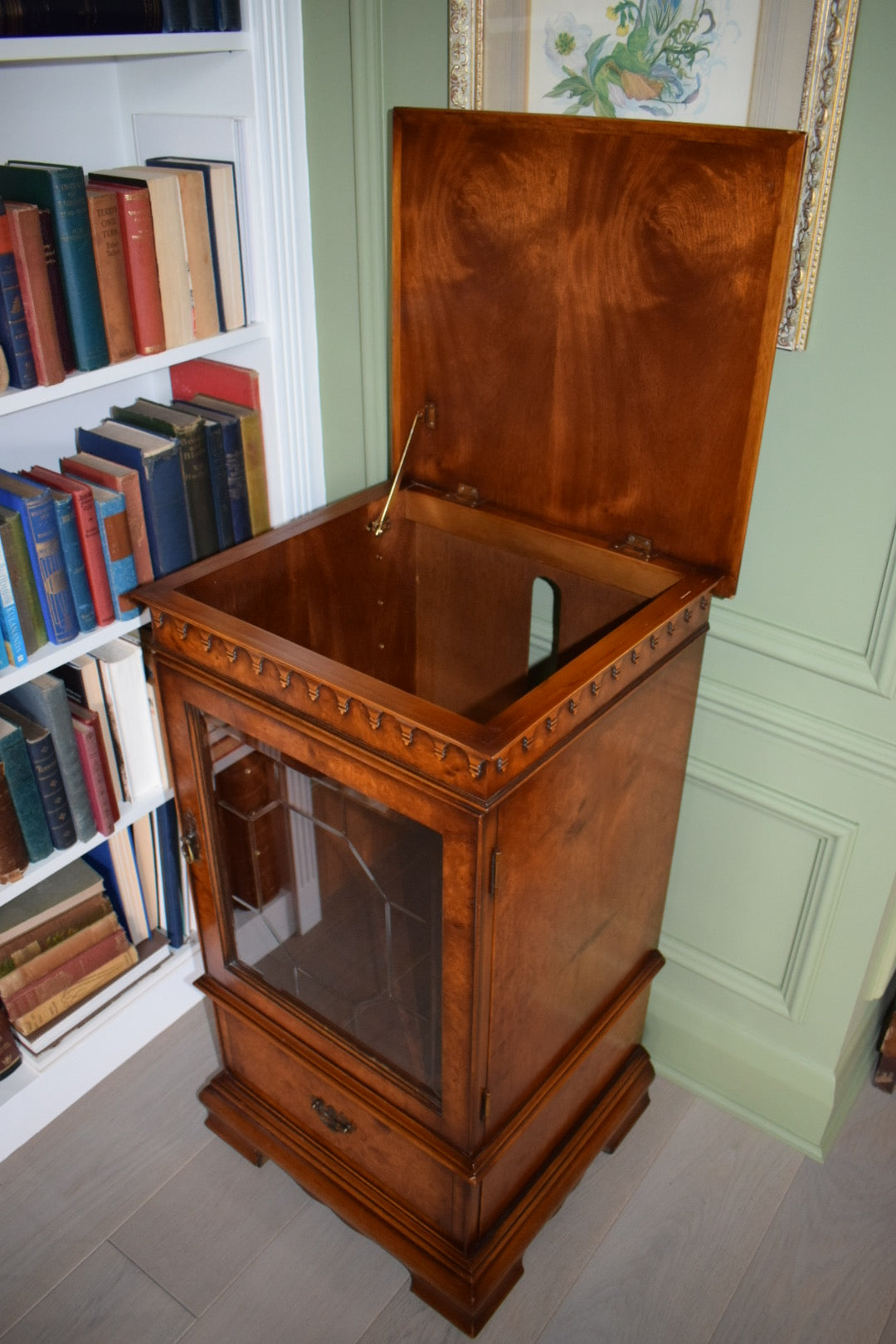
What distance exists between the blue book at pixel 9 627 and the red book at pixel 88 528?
0.11 m

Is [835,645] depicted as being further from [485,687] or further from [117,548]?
[117,548]

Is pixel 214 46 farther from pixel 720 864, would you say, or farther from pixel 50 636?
pixel 720 864

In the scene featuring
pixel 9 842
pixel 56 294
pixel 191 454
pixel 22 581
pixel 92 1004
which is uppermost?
pixel 56 294

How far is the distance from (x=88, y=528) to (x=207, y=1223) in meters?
1.01

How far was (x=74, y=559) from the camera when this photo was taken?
4.60 ft

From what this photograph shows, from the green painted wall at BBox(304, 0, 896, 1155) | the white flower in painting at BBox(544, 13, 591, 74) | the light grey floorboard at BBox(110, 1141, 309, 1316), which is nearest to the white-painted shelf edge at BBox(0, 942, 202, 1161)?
the light grey floorboard at BBox(110, 1141, 309, 1316)

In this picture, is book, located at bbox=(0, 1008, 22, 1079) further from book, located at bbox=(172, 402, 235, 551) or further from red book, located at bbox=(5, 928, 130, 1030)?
book, located at bbox=(172, 402, 235, 551)

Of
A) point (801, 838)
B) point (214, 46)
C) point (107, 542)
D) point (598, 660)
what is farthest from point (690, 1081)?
point (214, 46)

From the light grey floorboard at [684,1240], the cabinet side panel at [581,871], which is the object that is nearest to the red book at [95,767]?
the cabinet side panel at [581,871]

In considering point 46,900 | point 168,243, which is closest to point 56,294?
Result: point 168,243

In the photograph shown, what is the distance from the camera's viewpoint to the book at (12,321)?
3.90ft

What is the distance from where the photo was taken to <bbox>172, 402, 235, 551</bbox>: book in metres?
1.50

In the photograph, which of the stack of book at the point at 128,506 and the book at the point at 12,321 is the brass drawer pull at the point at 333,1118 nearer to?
the stack of book at the point at 128,506

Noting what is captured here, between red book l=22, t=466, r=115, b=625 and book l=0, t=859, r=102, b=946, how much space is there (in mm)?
443
